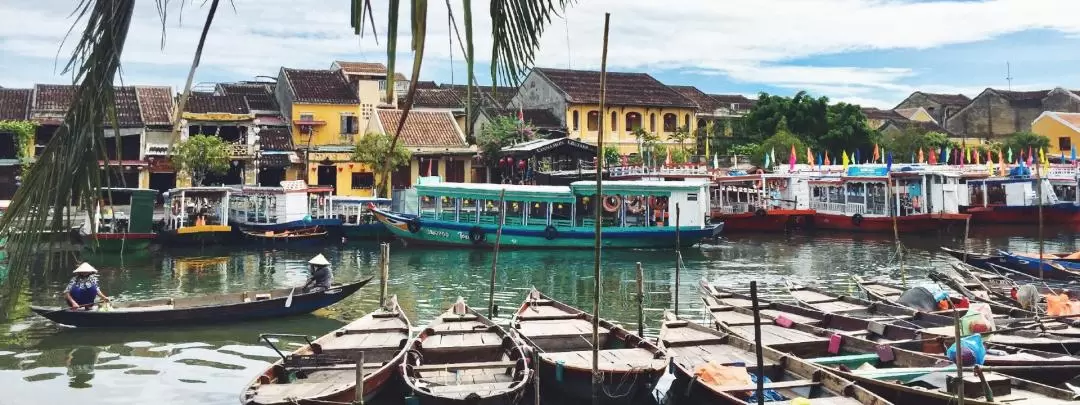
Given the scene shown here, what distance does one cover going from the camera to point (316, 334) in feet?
42.5

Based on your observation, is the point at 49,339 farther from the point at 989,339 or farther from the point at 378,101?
the point at 378,101

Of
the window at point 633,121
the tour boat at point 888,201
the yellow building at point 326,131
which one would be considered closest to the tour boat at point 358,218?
the yellow building at point 326,131

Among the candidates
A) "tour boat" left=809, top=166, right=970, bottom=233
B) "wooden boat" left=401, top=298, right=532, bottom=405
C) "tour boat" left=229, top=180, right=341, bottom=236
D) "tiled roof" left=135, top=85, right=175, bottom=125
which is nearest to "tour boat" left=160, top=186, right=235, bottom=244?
"tour boat" left=229, top=180, right=341, bottom=236

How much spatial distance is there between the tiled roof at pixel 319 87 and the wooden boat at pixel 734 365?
25.8 metres

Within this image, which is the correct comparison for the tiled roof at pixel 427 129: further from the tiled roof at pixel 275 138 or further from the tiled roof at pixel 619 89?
the tiled roof at pixel 619 89

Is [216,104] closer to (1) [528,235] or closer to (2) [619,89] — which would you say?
(1) [528,235]

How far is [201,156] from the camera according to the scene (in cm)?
2845

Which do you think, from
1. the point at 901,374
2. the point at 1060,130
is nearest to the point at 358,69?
the point at 901,374

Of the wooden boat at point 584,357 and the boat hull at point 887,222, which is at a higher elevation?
the boat hull at point 887,222

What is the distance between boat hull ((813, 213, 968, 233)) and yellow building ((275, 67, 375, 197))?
54.7 feet

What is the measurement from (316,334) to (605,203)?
45.0 feet

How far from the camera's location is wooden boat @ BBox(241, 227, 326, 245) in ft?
83.5

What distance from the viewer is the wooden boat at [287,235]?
2545 centimetres

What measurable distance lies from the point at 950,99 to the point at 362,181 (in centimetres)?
3680
